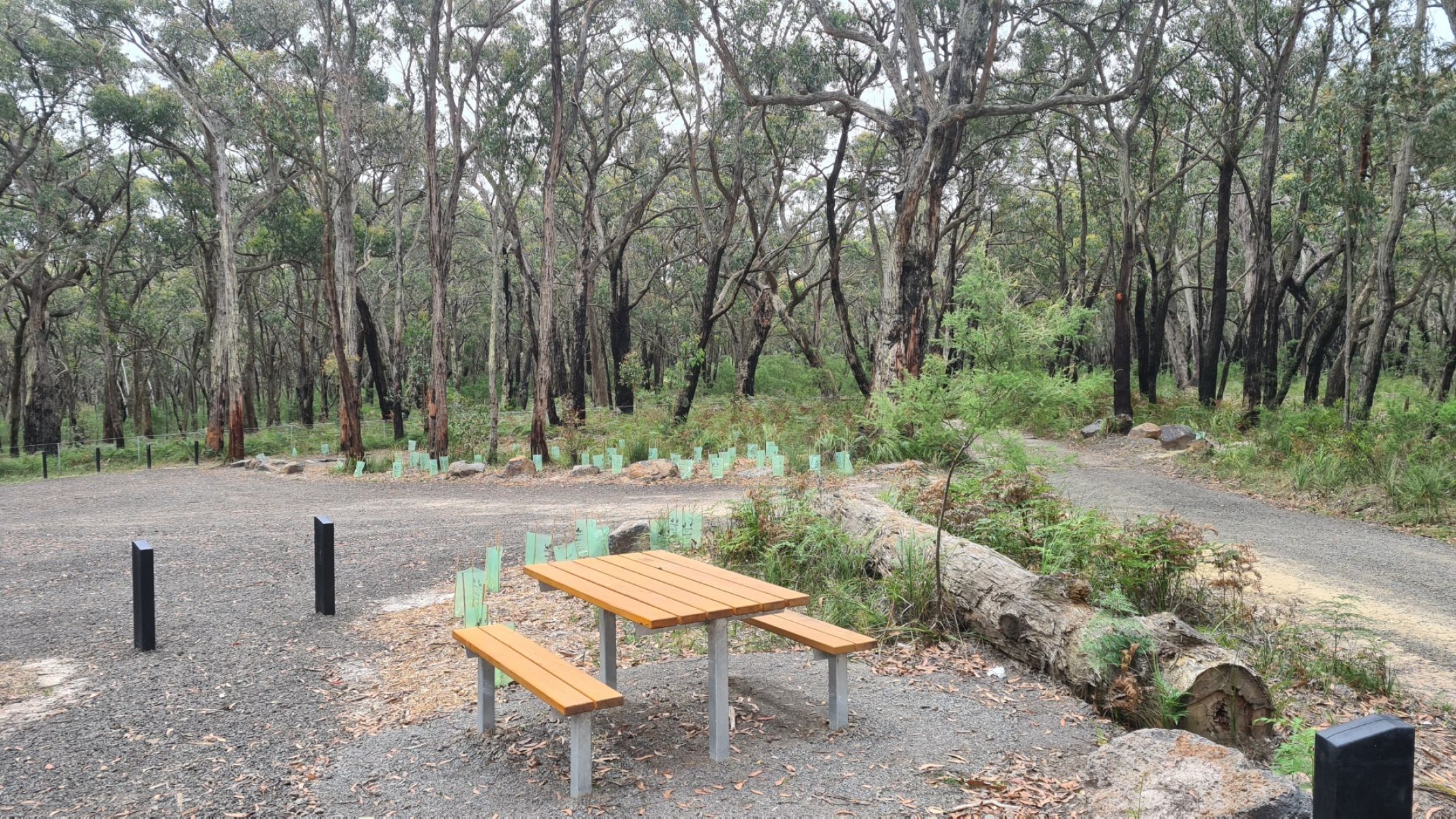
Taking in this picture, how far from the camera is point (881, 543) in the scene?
6645mm

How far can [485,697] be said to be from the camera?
421cm

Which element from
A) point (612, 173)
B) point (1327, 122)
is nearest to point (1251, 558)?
point (1327, 122)

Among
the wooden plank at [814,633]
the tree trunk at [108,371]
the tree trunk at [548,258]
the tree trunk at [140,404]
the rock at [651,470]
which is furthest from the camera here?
the tree trunk at [140,404]

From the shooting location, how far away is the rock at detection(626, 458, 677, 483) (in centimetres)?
1365

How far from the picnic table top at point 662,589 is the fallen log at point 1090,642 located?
5.21ft

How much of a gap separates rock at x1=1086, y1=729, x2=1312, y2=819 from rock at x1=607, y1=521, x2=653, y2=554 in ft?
15.8

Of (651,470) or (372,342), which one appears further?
(372,342)

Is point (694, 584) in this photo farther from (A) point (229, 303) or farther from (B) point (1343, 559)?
(A) point (229, 303)

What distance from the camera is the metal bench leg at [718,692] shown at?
377 centimetres

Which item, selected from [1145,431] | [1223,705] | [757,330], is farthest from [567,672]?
[757,330]

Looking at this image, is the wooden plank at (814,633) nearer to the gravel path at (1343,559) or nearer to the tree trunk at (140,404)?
the gravel path at (1343,559)

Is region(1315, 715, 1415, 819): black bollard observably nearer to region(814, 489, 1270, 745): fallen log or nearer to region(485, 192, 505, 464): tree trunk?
region(814, 489, 1270, 745): fallen log

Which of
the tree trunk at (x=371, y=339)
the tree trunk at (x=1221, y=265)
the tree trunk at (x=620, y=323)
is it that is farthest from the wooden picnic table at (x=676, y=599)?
the tree trunk at (x=371, y=339)

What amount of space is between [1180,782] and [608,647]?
267 cm
